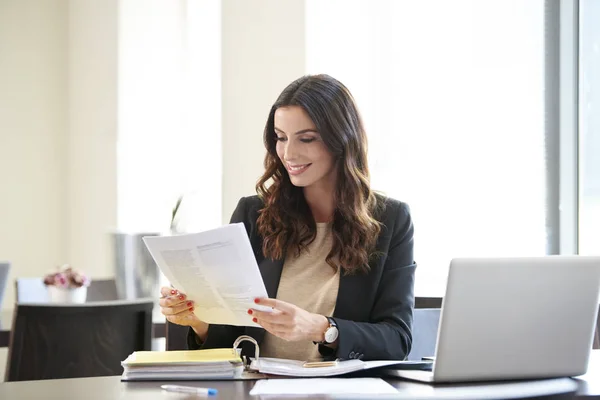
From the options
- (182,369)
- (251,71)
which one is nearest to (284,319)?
(182,369)

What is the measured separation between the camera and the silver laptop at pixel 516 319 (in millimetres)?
1643

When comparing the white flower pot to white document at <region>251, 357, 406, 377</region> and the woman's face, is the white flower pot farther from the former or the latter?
white document at <region>251, 357, 406, 377</region>

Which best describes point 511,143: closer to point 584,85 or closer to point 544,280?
point 584,85

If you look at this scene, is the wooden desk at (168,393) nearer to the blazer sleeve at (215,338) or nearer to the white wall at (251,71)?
the blazer sleeve at (215,338)

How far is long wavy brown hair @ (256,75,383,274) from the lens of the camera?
2270 mm

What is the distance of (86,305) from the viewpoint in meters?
2.68

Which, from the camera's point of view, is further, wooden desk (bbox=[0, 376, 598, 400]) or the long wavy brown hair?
the long wavy brown hair

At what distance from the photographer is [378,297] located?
2.27m

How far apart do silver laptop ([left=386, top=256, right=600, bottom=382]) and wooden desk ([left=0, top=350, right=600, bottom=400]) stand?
0.11ft

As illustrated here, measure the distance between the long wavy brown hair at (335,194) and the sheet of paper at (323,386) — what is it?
0.56 meters

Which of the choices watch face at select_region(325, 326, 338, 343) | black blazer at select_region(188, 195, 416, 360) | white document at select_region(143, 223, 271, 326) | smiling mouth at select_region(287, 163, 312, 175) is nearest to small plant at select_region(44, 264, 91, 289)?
black blazer at select_region(188, 195, 416, 360)

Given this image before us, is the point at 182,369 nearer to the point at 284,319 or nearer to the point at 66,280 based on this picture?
the point at 284,319

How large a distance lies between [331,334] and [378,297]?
0.31 m

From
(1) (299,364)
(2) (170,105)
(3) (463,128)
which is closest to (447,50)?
(3) (463,128)
